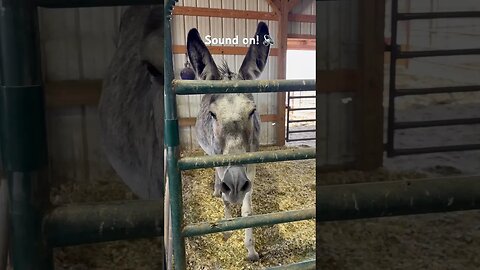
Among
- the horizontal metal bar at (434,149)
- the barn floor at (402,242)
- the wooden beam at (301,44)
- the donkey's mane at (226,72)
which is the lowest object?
the barn floor at (402,242)

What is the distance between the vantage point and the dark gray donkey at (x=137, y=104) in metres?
0.46

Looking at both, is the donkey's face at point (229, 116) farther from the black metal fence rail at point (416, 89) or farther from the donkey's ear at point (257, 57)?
A: the black metal fence rail at point (416, 89)

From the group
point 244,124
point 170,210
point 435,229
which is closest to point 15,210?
point 170,210

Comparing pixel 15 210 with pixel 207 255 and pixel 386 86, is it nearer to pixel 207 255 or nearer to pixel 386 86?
pixel 207 255

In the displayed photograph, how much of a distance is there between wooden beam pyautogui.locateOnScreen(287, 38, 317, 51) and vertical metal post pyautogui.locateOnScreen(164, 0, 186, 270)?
0.52 feet

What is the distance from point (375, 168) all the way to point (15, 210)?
0.45 metres

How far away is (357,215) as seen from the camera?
0.60 meters

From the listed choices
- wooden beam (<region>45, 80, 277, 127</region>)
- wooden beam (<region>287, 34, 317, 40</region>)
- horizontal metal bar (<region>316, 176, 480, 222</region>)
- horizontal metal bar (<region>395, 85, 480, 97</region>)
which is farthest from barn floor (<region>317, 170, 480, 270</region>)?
wooden beam (<region>45, 80, 277, 127</region>)

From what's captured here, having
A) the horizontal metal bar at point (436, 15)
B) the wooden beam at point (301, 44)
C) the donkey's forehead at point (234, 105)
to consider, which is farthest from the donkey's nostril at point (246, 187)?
the horizontal metal bar at point (436, 15)

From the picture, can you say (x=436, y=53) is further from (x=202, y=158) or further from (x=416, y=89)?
(x=202, y=158)

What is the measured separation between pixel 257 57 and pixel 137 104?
0.17 metres

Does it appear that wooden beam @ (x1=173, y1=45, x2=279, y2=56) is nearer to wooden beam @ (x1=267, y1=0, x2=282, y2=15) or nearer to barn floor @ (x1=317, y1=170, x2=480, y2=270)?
wooden beam @ (x1=267, y1=0, x2=282, y2=15)

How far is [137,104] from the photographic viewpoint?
486 millimetres

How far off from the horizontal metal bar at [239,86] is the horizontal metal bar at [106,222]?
0.49 ft
